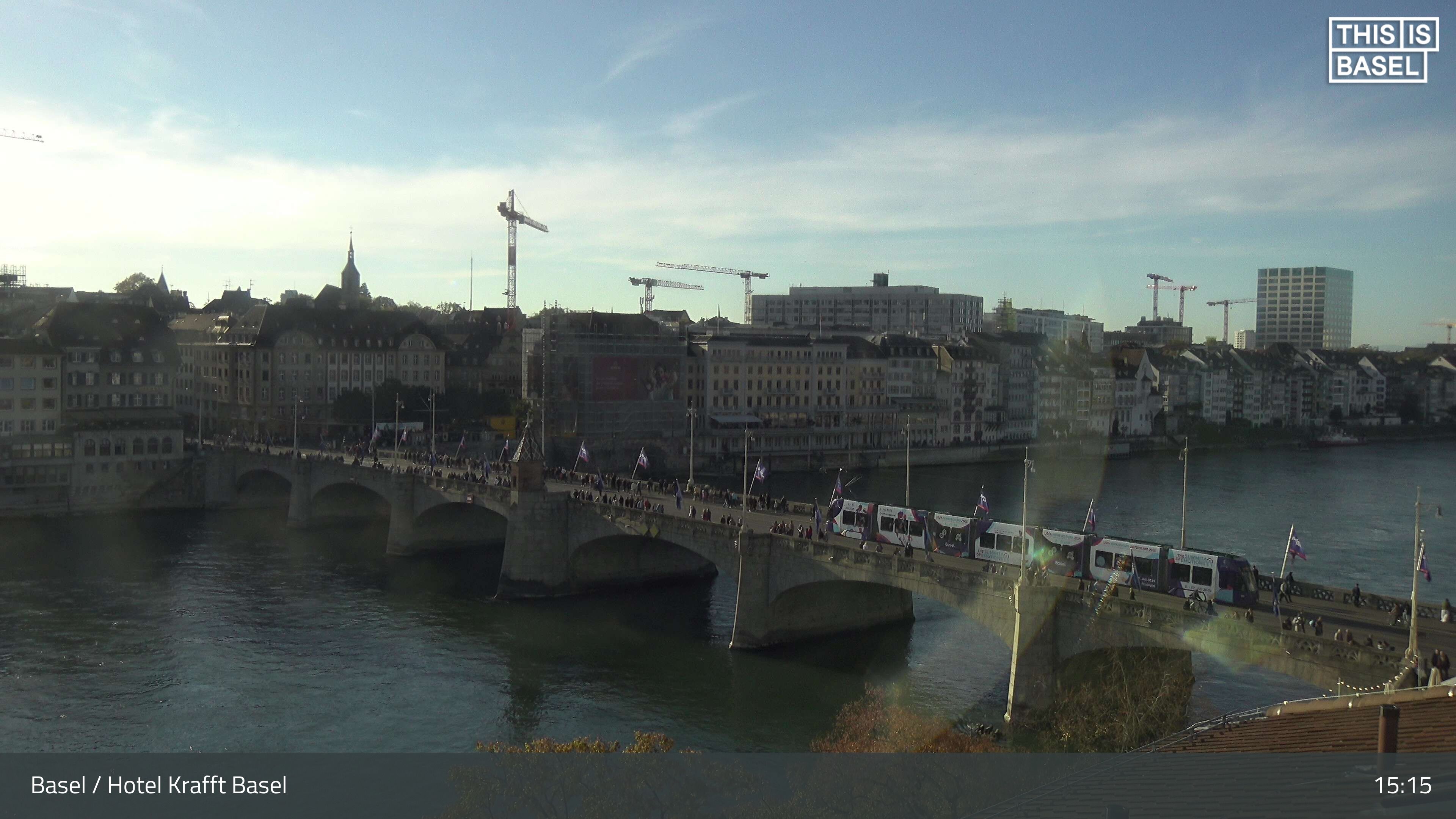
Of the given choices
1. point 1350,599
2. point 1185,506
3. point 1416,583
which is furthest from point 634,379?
point 1416,583

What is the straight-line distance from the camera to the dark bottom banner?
11.6 m

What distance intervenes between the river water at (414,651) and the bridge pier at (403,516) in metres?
1.20

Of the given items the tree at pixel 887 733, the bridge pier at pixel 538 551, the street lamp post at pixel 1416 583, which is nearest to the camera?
the street lamp post at pixel 1416 583

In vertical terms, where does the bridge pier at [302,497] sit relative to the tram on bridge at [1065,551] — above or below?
below

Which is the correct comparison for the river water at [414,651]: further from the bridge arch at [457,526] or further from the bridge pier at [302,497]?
the bridge arch at [457,526]

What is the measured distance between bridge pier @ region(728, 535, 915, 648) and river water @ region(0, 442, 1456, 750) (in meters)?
0.70

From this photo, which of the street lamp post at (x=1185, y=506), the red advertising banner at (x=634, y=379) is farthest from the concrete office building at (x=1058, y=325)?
the street lamp post at (x=1185, y=506)

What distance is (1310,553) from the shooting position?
174 ft

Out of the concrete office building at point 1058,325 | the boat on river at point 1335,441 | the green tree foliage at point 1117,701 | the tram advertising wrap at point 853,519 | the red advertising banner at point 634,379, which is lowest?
the green tree foliage at point 1117,701

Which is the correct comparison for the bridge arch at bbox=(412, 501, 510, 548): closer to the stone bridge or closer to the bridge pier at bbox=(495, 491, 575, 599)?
the stone bridge

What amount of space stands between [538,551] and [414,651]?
29.9 ft

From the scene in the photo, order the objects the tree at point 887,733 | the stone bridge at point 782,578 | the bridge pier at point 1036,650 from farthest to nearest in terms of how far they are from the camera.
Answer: the bridge pier at point 1036,650
the stone bridge at point 782,578
the tree at point 887,733

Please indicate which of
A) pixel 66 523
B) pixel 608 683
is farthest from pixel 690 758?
pixel 66 523

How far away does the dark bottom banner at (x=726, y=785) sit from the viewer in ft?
37.9
